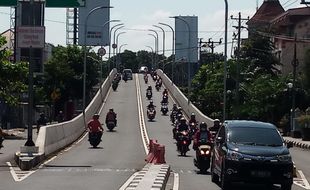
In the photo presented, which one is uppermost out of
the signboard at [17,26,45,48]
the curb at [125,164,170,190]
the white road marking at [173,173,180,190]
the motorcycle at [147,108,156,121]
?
the signboard at [17,26,45,48]

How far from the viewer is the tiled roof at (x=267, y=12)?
419 ft

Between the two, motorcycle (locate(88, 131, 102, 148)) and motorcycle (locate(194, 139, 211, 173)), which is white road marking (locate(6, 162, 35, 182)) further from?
motorcycle (locate(88, 131, 102, 148))

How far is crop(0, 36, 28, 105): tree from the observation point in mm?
55750

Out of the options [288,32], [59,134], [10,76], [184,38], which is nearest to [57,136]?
[59,134]

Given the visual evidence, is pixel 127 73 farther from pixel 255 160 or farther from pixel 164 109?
pixel 255 160

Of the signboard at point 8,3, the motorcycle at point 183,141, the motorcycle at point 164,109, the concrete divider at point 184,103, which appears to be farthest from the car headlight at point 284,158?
the motorcycle at point 164,109

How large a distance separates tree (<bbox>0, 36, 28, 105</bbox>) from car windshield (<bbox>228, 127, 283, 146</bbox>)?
36.1 meters

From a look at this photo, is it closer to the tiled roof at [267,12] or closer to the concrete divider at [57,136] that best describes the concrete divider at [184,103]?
the concrete divider at [57,136]

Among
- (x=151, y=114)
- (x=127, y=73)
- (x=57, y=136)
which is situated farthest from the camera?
(x=127, y=73)

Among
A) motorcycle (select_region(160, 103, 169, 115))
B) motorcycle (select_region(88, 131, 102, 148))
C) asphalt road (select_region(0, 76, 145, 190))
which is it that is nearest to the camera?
asphalt road (select_region(0, 76, 145, 190))

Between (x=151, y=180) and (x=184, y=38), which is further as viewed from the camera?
(x=184, y=38)

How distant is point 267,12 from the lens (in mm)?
130500

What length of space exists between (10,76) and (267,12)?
265 feet

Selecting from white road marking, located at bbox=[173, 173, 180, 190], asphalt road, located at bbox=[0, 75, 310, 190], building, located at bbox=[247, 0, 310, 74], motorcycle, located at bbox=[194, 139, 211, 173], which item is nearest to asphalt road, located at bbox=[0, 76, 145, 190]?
asphalt road, located at bbox=[0, 75, 310, 190]
